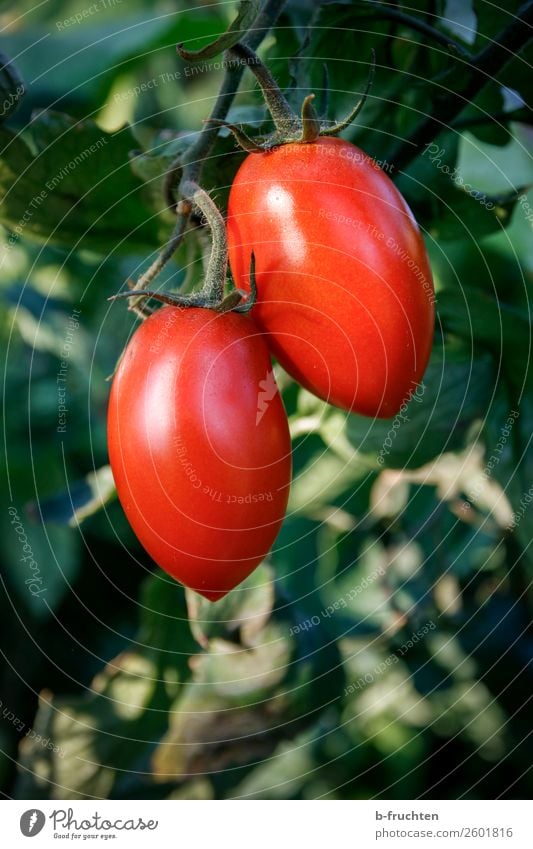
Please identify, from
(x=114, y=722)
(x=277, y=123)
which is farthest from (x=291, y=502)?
(x=277, y=123)

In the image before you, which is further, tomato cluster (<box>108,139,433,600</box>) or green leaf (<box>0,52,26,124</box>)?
green leaf (<box>0,52,26,124</box>)

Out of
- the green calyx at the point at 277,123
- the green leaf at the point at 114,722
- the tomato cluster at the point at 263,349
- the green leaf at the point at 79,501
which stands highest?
the green calyx at the point at 277,123

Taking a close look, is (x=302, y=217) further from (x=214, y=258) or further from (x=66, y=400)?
(x=66, y=400)

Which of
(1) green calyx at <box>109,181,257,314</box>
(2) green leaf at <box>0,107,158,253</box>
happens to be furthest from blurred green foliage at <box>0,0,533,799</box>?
(1) green calyx at <box>109,181,257,314</box>

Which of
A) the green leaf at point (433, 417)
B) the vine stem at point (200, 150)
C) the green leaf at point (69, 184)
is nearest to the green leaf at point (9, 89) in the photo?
the green leaf at point (69, 184)

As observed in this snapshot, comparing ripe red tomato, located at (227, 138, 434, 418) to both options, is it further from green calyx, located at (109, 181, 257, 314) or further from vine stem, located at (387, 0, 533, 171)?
vine stem, located at (387, 0, 533, 171)

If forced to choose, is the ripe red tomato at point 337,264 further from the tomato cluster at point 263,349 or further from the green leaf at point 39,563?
the green leaf at point 39,563

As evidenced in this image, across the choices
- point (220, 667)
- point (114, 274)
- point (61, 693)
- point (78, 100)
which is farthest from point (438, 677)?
point (78, 100)
